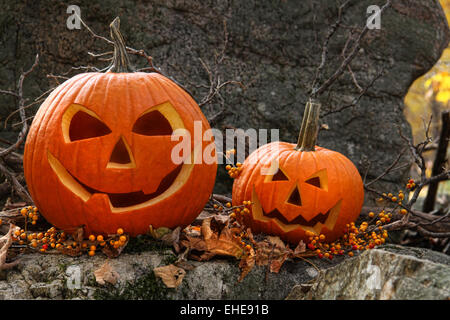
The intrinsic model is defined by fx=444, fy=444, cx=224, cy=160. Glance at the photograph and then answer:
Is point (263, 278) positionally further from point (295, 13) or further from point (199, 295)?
point (295, 13)

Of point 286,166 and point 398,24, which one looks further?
point 398,24

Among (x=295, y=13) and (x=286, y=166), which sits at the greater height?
(x=295, y=13)

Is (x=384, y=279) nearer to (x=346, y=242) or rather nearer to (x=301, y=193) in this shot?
(x=301, y=193)

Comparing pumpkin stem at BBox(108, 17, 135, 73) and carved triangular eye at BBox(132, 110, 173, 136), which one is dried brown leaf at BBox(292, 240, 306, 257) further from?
pumpkin stem at BBox(108, 17, 135, 73)

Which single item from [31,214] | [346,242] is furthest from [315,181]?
[31,214]

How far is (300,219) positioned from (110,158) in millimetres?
1051

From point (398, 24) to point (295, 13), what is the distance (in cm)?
98

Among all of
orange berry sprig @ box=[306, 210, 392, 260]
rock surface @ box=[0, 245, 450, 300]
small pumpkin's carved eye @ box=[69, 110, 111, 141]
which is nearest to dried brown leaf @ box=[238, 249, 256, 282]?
rock surface @ box=[0, 245, 450, 300]

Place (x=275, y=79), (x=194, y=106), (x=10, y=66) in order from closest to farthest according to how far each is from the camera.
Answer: (x=194, y=106) → (x=10, y=66) → (x=275, y=79)

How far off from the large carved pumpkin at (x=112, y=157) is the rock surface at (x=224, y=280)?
196 millimetres

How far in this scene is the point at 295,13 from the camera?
3.85 metres
